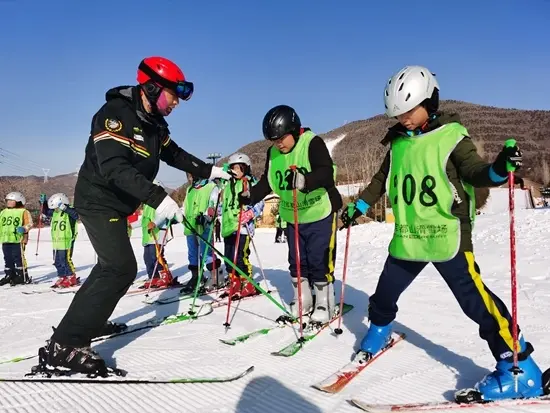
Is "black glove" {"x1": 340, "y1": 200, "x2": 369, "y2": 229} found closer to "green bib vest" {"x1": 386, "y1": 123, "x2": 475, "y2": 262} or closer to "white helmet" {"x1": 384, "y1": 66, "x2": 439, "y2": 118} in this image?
"green bib vest" {"x1": 386, "y1": 123, "x2": 475, "y2": 262}

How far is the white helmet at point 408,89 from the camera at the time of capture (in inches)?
121

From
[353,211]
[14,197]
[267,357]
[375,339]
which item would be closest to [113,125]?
[353,211]

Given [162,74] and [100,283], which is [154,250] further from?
[162,74]

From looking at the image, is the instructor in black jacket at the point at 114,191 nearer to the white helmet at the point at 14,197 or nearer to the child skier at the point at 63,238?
the child skier at the point at 63,238

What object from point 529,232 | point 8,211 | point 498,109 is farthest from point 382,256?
point 498,109

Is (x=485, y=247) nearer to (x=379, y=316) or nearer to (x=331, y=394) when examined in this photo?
(x=379, y=316)

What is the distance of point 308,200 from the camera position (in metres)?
4.81

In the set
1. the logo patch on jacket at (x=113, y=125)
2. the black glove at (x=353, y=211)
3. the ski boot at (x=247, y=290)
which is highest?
the logo patch on jacket at (x=113, y=125)

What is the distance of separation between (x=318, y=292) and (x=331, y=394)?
72.6 inches

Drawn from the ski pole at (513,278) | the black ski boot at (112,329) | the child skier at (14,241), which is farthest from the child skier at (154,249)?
the ski pole at (513,278)

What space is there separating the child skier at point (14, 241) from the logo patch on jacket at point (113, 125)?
869cm

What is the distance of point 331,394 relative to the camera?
117 inches

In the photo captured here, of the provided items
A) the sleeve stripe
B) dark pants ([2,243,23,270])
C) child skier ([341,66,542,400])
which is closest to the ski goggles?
the sleeve stripe

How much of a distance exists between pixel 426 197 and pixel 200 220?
228 inches
